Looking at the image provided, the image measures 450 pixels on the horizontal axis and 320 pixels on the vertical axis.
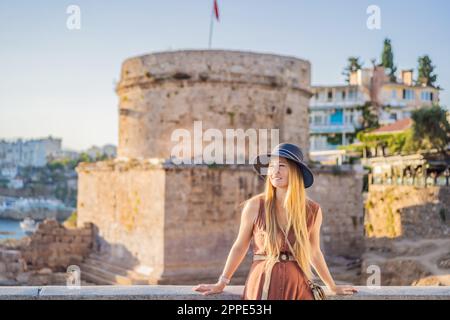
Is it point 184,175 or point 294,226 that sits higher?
point 184,175

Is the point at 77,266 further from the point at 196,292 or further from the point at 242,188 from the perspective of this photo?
the point at 196,292

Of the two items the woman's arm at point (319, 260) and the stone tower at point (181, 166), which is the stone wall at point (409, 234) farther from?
the woman's arm at point (319, 260)

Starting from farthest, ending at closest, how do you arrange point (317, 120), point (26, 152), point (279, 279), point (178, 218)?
1. point (26, 152)
2. point (317, 120)
3. point (178, 218)
4. point (279, 279)

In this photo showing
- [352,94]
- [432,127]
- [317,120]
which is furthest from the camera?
[317,120]

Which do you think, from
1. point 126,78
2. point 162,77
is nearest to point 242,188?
point 162,77

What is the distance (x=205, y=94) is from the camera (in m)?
14.5

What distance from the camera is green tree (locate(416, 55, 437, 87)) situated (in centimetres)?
5119

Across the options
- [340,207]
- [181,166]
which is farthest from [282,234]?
[340,207]

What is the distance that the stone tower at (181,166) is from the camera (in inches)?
523

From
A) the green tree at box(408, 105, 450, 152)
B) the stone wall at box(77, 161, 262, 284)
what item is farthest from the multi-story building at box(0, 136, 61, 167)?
the stone wall at box(77, 161, 262, 284)

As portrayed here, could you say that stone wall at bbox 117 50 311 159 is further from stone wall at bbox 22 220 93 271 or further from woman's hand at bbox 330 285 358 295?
woman's hand at bbox 330 285 358 295

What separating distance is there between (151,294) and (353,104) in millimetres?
46050

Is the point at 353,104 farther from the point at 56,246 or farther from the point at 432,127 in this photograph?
the point at 56,246
